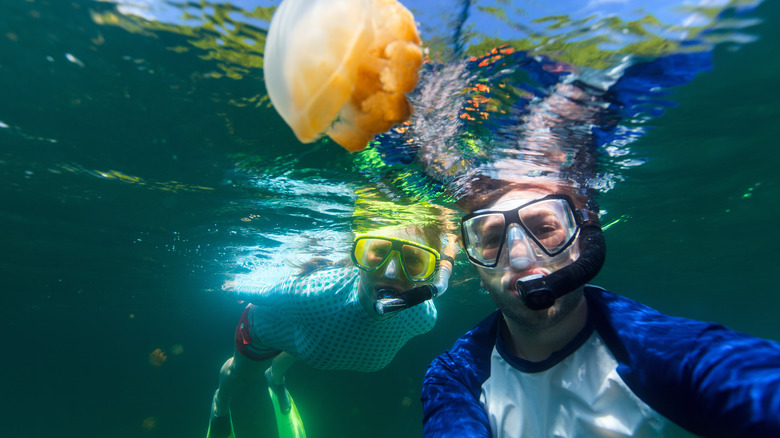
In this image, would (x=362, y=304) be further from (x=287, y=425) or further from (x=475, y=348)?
(x=287, y=425)

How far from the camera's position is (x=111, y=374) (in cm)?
6850

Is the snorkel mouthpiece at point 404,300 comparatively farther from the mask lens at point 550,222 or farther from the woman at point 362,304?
the mask lens at point 550,222

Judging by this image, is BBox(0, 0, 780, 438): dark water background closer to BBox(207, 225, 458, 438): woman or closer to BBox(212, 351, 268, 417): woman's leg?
BBox(207, 225, 458, 438): woman

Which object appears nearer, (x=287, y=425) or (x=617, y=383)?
(x=617, y=383)

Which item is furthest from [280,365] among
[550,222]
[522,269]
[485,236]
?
[550,222]

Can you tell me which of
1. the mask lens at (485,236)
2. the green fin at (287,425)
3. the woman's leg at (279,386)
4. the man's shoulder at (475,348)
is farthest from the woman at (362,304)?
the green fin at (287,425)

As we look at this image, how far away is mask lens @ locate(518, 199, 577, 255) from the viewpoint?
153 inches

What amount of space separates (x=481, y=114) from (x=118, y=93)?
5.28 meters

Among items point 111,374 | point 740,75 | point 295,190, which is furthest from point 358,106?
point 111,374

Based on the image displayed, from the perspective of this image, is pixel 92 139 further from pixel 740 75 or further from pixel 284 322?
pixel 740 75

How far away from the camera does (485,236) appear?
4.26 meters

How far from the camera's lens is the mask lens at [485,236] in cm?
406

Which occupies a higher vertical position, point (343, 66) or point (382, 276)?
point (343, 66)

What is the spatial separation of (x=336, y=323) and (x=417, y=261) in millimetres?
1826
